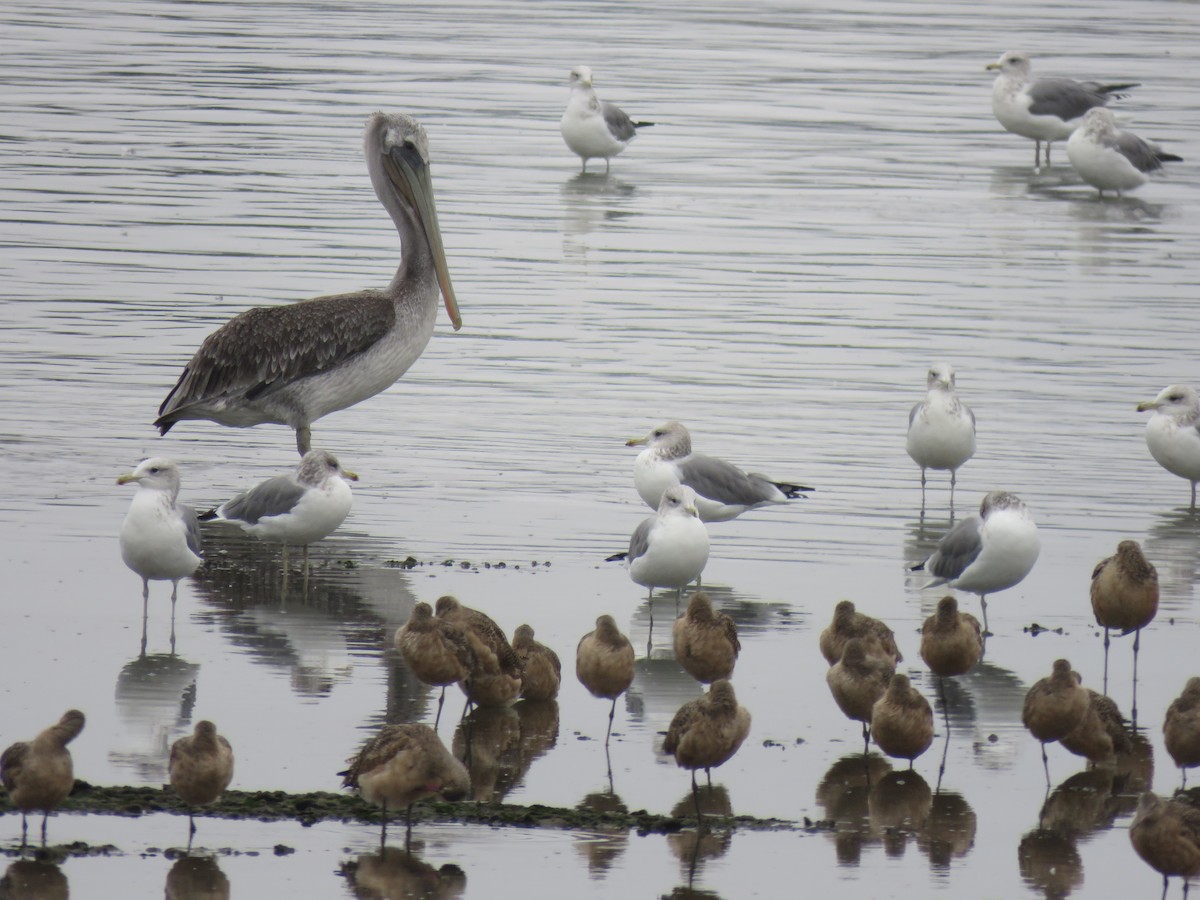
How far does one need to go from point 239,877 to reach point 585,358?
8.97 m

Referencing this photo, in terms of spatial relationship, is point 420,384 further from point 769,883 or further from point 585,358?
point 769,883

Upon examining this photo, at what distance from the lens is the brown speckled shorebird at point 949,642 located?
27.7ft

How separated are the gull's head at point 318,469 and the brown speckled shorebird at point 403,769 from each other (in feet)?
10.3

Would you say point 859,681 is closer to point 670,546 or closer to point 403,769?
point 670,546

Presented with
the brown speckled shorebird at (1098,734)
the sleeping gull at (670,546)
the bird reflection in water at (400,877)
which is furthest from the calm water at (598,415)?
the sleeping gull at (670,546)

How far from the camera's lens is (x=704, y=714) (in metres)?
7.42

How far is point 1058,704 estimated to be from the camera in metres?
7.60

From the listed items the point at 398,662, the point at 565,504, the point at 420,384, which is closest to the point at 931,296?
the point at 420,384

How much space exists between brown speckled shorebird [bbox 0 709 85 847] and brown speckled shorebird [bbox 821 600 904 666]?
10.9ft

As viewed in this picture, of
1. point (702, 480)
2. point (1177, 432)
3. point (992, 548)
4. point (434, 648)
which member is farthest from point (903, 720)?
point (1177, 432)

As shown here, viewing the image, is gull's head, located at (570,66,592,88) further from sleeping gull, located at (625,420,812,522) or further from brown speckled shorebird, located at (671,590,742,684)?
brown speckled shorebird, located at (671,590,742,684)

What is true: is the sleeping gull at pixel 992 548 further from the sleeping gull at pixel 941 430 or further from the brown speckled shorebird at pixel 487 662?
the brown speckled shorebird at pixel 487 662

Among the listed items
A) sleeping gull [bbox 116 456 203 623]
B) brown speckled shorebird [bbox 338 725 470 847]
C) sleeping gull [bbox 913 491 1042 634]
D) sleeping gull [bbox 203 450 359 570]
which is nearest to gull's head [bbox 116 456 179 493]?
sleeping gull [bbox 116 456 203 623]

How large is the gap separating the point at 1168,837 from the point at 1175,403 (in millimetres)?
5888
